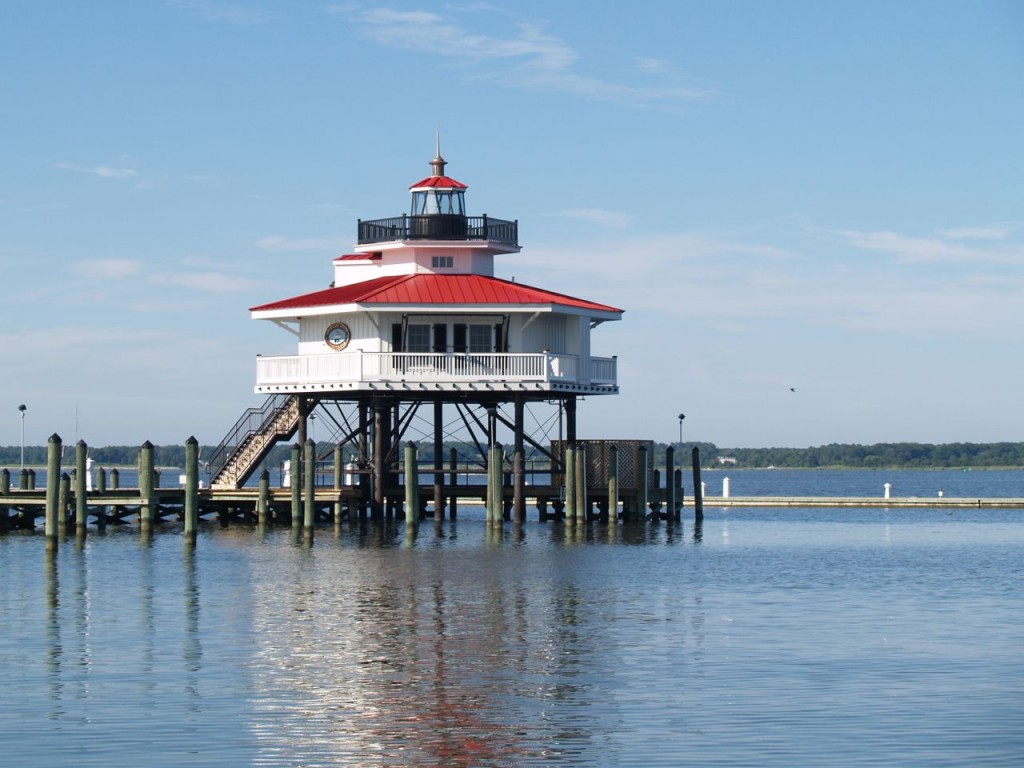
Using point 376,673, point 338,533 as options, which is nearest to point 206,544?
point 338,533

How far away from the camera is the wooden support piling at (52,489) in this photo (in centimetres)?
4656

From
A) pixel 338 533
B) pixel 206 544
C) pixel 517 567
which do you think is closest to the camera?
pixel 517 567

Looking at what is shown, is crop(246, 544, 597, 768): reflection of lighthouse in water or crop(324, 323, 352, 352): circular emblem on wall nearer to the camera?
crop(246, 544, 597, 768): reflection of lighthouse in water

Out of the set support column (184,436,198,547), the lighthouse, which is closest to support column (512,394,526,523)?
the lighthouse

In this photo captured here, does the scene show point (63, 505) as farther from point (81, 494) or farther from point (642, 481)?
point (642, 481)

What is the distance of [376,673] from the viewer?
82.1 ft

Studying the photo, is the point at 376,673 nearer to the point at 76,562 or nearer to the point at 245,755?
the point at 245,755

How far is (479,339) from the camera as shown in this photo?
56281 millimetres

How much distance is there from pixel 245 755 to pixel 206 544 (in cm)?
3041

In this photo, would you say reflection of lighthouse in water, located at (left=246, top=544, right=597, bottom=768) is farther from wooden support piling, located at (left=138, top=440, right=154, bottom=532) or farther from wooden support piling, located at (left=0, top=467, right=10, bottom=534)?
wooden support piling, located at (left=0, top=467, right=10, bottom=534)

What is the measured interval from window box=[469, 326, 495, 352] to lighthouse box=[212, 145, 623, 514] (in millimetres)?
33

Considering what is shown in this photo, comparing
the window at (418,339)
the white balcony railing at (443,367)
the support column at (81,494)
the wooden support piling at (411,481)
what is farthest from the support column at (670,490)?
the support column at (81,494)

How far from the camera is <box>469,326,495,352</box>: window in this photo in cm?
5619

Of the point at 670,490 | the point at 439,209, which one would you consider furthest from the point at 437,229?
the point at 670,490
